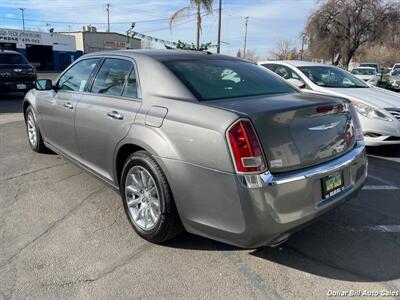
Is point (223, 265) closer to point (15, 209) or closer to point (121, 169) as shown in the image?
point (121, 169)

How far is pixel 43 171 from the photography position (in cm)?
528

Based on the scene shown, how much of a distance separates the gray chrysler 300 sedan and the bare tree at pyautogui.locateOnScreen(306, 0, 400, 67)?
3336 centimetres

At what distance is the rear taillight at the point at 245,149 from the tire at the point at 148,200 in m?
0.72

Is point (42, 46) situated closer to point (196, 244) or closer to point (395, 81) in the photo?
point (395, 81)

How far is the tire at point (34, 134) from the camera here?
5828 millimetres

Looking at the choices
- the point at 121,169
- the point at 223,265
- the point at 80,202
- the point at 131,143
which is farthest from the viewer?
the point at 80,202

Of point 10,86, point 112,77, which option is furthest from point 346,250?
point 10,86

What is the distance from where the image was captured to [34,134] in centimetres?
604

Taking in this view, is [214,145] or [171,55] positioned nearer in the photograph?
[214,145]

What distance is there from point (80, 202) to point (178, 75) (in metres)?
1.88

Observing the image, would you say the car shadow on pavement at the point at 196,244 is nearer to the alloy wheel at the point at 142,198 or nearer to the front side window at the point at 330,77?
the alloy wheel at the point at 142,198

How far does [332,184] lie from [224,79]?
4.43 feet

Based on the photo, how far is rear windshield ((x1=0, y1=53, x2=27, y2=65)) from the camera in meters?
13.6

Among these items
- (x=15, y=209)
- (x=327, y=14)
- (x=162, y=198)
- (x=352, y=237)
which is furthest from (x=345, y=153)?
(x=327, y=14)
